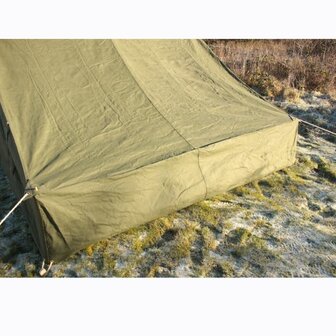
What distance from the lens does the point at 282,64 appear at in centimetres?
875

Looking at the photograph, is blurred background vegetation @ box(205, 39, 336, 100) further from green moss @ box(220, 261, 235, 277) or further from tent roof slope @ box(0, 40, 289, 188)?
green moss @ box(220, 261, 235, 277)

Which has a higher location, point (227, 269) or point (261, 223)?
point (261, 223)

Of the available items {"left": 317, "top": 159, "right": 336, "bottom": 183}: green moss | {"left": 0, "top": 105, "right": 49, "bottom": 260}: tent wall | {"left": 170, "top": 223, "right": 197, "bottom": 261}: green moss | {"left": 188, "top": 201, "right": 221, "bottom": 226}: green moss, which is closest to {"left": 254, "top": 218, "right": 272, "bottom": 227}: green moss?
{"left": 188, "top": 201, "right": 221, "bottom": 226}: green moss

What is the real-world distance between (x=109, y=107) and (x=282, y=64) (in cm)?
576

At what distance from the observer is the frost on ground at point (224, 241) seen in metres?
3.74

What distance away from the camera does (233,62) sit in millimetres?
9039

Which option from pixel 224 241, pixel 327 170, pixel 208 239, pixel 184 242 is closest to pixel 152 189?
pixel 184 242

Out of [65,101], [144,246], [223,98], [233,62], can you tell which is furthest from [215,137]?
→ [233,62]

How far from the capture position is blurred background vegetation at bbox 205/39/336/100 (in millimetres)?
7973

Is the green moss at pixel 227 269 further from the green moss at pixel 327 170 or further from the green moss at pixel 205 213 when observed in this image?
the green moss at pixel 327 170

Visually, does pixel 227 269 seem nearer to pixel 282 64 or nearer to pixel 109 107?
pixel 109 107

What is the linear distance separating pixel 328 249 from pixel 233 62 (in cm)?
601

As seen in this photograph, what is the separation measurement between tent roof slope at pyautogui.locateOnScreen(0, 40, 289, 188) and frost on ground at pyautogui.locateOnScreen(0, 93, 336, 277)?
2.77 feet

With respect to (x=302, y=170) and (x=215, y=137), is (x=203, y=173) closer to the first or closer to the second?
(x=215, y=137)
